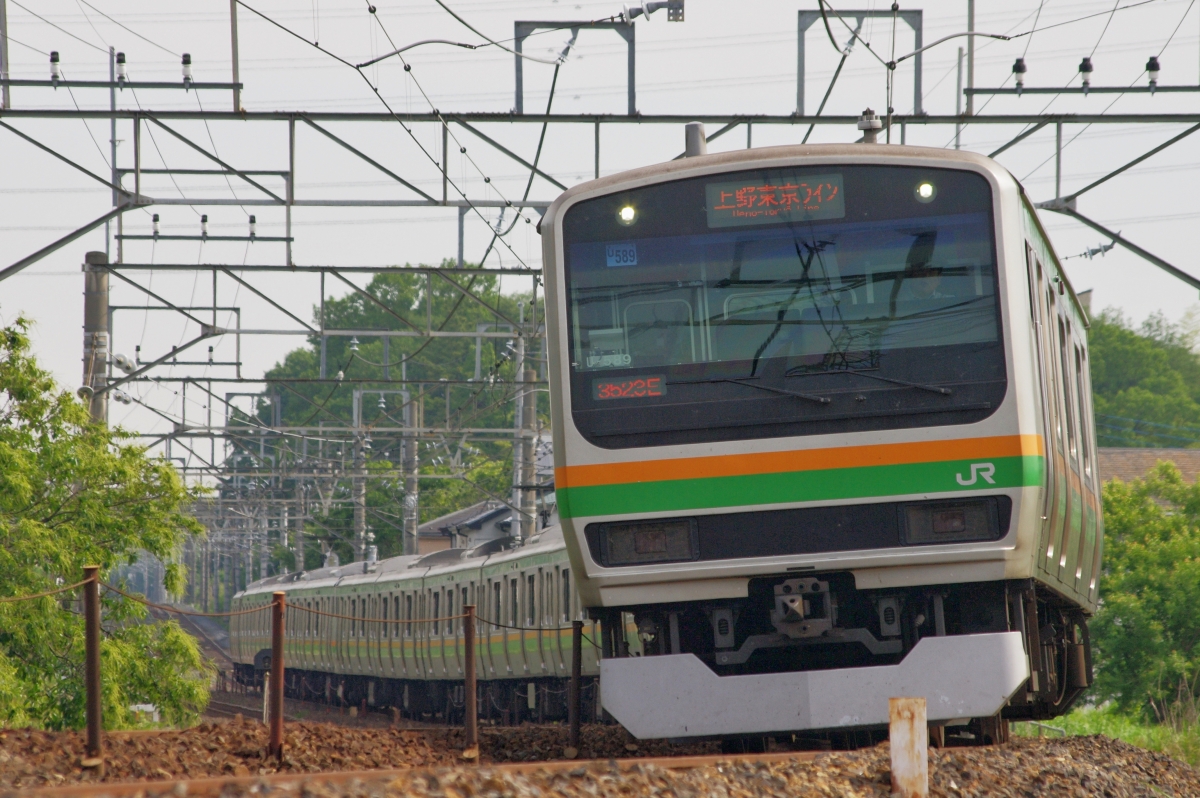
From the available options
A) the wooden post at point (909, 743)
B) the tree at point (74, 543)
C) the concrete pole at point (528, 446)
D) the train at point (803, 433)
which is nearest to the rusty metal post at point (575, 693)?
the train at point (803, 433)

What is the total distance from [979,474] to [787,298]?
4.16 ft

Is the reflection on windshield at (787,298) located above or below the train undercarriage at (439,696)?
above

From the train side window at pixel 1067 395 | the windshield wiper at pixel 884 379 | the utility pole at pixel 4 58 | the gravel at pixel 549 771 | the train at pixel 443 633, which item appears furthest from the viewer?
the train at pixel 443 633

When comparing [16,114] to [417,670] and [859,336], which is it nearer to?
[859,336]

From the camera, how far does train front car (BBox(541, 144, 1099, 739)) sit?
25.5ft

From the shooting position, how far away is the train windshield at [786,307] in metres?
7.91

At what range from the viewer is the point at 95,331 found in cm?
1792

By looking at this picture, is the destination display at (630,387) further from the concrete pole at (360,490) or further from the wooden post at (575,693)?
the concrete pole at (360,490)

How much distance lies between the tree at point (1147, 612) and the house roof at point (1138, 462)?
1191 centimetres

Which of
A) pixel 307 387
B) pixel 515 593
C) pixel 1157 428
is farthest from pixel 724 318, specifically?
pixel 307 387

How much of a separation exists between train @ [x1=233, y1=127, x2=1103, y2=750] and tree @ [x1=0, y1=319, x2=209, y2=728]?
8661mm

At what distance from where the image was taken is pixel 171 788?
17.4 ft

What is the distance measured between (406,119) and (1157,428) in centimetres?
6194

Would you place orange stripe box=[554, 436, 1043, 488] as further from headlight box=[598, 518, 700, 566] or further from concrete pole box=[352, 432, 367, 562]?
concrete pole box=[352, 432, 367, 562]
